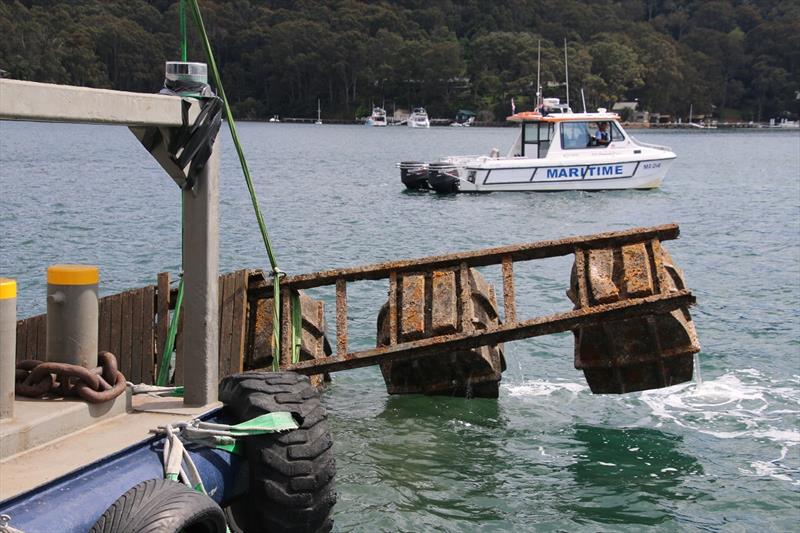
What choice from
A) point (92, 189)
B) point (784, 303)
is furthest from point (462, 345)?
point (92, 189)

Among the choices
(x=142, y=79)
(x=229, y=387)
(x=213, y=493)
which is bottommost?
(x=213, y=493)

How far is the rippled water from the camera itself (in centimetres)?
1106

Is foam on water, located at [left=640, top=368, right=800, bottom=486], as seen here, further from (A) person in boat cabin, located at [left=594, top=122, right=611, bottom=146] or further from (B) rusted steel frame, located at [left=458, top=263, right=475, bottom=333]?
(A) person in boat cabin, located at [left=594, top=122, right=611, bottom=146]

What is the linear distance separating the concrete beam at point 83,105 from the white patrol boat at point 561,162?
4247 cm

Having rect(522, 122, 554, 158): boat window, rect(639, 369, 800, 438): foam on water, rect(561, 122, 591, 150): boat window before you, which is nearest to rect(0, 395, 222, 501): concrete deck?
rect(639, 369, 800, 438): foam on water

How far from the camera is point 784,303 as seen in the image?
24.8m

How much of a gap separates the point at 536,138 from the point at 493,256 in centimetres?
3879

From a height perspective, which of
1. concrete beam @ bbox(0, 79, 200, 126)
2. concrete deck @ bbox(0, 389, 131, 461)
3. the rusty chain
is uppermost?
concrete beam @ bbox(0, 79, 200, 126)

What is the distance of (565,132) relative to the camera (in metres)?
49.1

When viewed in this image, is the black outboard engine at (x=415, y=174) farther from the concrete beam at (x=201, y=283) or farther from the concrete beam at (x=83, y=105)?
the concrete beam at (x=83, y=105)

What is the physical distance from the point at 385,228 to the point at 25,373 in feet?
112

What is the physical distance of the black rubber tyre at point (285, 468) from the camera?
7398 mm

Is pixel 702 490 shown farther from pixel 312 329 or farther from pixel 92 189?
pixel 92 189

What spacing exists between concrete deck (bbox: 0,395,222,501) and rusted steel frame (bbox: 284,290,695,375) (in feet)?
11.4
